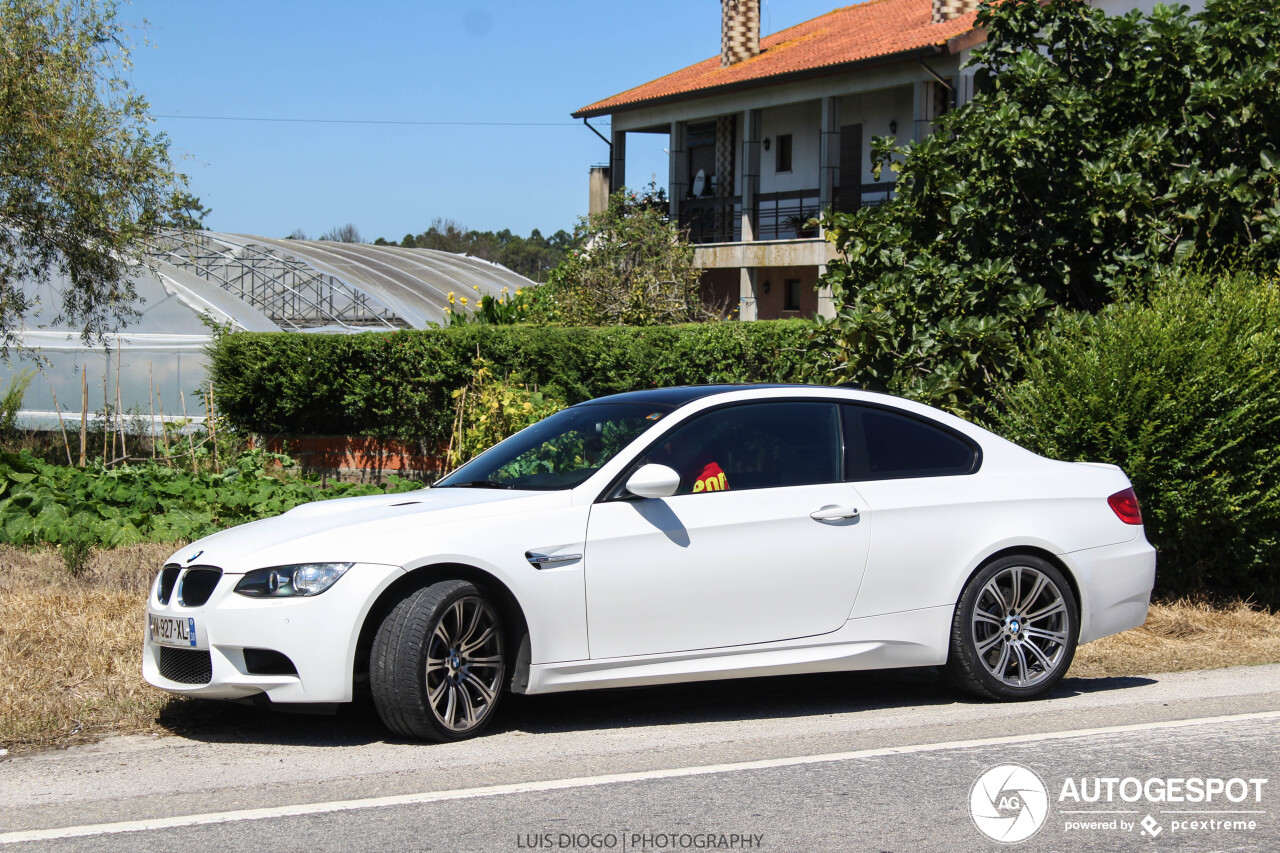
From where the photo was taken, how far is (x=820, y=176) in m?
27.8

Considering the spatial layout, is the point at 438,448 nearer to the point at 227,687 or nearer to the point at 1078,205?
the point at 1078,205

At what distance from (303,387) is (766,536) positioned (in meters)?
10.3

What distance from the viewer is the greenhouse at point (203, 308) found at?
18984 mm

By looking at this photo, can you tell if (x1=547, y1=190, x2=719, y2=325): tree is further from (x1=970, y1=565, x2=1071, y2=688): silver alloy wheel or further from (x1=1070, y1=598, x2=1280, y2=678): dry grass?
(x1=970, y1=565, x2=1071, y2=688): silver alloy wheel

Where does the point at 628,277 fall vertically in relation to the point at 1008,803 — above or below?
above

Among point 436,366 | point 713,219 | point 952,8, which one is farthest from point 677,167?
point 436,366

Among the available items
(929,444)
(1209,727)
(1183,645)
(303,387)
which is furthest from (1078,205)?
(303,387)

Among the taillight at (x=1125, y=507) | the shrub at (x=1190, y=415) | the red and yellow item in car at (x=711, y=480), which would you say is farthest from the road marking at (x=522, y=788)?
the shrub at (x=1190, y=415)

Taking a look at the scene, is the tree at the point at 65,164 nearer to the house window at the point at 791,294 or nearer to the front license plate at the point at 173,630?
the front license plate at the point at 173,630

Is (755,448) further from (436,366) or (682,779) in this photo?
(436,366)

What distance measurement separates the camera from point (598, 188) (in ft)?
113

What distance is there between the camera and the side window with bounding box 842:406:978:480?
6230 millimetres

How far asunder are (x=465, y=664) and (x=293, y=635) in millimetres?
737

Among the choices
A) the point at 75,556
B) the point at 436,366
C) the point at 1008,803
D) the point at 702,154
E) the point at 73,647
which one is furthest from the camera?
the point at 702,154
